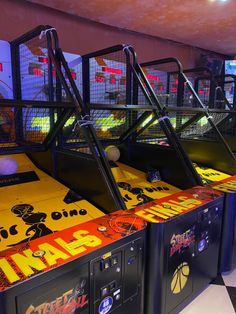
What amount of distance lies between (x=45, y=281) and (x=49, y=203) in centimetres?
68

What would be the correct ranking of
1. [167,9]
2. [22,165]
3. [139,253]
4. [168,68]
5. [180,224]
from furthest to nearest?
[168,68] → [167,9] → [22,165] → [180,224] → [139,253]

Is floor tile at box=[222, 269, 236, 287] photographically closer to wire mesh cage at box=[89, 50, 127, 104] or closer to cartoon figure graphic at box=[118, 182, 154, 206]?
cartoon figure graphic at box=[118, 182, 154, 206]

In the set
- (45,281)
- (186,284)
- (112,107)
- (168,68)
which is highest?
(168,68)

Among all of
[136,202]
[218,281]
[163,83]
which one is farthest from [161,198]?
[163,83]

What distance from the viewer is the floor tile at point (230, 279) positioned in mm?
2156

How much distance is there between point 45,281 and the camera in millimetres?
1011

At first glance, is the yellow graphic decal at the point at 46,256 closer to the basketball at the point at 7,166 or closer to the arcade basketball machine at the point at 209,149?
the basketball at the point at 7,166

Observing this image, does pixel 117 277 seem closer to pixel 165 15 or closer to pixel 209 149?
pixel 209 149

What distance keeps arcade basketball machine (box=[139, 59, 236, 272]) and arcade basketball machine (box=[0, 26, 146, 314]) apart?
101 cm

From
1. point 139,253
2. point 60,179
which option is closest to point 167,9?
point 60,179

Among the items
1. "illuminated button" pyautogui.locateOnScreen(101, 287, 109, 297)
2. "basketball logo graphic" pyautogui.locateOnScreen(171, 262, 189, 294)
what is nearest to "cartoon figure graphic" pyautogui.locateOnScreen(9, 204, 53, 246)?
"illuminated button" pyautogui.locateOnScreen(101, 287, 109, 297)

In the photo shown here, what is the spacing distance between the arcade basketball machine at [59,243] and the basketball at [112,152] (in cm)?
65

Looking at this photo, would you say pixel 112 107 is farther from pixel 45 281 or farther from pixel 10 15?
pixel 10 15

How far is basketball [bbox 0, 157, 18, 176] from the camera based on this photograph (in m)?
1.95
